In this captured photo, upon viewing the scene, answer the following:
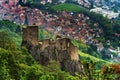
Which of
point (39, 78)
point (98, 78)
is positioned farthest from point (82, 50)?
point (98, 78)

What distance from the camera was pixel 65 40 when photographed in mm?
85938

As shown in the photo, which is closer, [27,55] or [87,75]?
[87,75]

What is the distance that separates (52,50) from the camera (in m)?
84.9

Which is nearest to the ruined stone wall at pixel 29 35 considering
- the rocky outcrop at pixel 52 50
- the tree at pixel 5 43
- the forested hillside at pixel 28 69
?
the rocky outcrop at pixel 52 50

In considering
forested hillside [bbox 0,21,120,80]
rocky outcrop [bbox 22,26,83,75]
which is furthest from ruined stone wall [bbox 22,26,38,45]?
forested hillside [bbox 0,21,120,80]

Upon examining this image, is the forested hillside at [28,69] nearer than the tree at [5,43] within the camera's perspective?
Yes

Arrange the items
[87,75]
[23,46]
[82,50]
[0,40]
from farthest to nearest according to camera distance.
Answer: [82,50], [23,46], [0,40], [87,75]

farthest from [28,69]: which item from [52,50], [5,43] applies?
[52,50]

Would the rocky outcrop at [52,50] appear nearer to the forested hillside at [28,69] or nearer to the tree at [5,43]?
the forested hillside at [28,69]

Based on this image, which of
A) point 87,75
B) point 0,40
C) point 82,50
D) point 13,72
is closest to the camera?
point 87,75

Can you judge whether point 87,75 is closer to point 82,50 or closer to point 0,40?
point 0,40

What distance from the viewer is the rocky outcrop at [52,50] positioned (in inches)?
3297

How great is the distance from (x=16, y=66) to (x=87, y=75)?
29.6 meters

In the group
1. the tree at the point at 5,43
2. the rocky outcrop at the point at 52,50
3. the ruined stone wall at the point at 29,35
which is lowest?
the rocky outcrop at the point at 52,50
